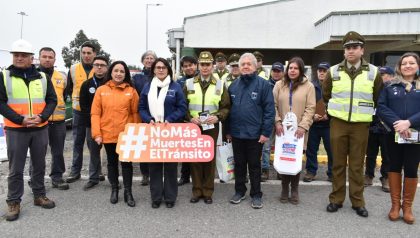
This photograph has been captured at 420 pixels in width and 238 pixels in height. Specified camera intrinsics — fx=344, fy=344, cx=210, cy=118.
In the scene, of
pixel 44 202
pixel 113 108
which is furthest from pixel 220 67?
pixel 44 202

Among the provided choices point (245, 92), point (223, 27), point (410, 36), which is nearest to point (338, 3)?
point (410, 36)

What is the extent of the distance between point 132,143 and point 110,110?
20.2 inches

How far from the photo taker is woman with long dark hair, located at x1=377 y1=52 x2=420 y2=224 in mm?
3936

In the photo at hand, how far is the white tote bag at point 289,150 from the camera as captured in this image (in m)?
4.58

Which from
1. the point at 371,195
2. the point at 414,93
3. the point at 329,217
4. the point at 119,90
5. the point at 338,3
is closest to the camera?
the point at 414,93

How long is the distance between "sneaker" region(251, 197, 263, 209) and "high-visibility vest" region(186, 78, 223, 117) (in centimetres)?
129

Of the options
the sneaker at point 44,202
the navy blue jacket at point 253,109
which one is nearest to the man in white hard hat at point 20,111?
the sneaker at point 44,202

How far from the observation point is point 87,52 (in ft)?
18.0

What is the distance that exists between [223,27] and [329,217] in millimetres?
18244

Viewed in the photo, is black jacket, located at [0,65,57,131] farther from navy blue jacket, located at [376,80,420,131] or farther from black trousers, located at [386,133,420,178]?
black trousers, located at [386,133,420,178]

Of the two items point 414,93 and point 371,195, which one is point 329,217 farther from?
point 414,93

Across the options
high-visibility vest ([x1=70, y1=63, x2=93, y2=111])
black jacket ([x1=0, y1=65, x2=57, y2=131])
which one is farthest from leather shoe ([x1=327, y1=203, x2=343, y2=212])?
high-visibility vest ([x1=70, y1=63, x2=93, y2=111])

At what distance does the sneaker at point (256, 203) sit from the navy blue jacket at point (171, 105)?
146cm

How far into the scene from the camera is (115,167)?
468cm
